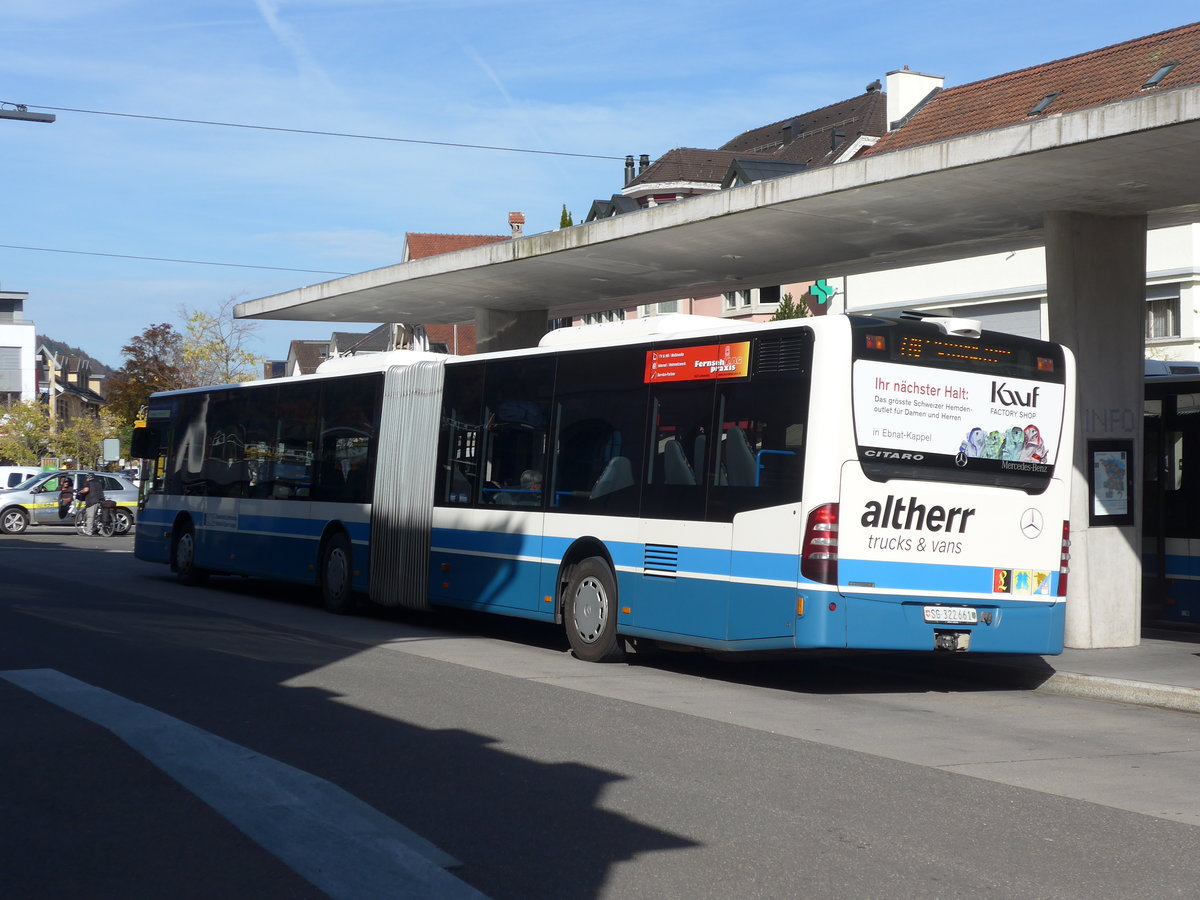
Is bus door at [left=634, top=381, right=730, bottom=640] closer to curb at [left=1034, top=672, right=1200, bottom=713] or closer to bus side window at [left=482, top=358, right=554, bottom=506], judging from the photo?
bus side window at [left=482, top=358, right=554, bottom=506]

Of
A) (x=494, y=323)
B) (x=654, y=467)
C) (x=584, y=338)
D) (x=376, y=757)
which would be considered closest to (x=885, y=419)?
(x=654, y=467)

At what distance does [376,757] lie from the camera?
7781 mm

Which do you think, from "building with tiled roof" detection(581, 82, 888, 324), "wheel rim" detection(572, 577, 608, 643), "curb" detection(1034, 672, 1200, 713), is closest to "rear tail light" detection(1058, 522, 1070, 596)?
"curb" detection(1034, 672, 1200, 713)

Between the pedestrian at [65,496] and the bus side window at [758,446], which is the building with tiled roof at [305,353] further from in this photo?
the bus side window at [758,446]

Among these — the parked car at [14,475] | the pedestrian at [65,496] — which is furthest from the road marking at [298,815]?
the parked car at [14,475]

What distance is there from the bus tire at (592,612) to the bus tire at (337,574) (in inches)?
191

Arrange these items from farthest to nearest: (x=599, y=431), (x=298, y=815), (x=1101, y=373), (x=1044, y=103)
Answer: (x=1044, y=103), (x=1101, y=373), (x=599, y=431), (x=298, y=815)

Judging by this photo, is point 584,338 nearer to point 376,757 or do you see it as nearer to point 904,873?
point 376,757

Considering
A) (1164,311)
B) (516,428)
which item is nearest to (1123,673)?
(516,428)

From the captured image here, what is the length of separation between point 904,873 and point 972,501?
612cm

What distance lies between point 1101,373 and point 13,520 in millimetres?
33070

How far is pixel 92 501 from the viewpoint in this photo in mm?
38438

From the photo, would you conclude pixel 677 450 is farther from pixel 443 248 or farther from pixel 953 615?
pixel 443 248

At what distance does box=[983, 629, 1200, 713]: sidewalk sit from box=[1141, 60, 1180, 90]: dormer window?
1027 inches
